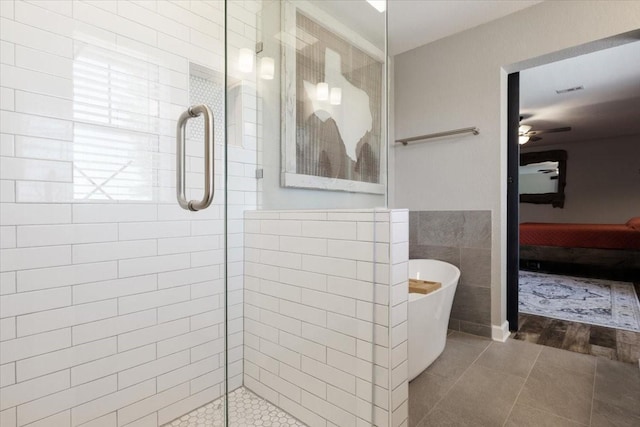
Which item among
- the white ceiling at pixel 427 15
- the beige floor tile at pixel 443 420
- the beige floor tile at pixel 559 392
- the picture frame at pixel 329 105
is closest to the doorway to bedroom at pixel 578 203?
the beige floor tile at pixel 559 392

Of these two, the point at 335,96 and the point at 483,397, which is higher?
the point at 335,96

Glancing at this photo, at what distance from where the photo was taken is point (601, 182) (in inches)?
231

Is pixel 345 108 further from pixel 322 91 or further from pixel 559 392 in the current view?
pixel 559 392

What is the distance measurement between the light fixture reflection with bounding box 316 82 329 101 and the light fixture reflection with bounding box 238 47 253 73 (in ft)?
1.33

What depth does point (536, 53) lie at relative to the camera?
2232 millimetres

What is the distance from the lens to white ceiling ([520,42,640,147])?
2.98m

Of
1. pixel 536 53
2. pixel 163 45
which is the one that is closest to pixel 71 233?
pixel 163 45

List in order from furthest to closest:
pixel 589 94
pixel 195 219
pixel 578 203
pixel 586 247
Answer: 1. pixel 578 203
2. pixel 586 247
3. pixel 589 94
4. pixel 195 219

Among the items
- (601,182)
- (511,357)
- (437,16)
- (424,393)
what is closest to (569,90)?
(437,16)

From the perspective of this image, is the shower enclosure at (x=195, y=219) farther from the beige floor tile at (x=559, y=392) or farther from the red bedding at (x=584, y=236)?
the red bedding at (x=584, y=236)

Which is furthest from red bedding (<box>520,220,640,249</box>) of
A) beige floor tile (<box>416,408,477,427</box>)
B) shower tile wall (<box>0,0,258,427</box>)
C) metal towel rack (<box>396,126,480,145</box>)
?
shower tile wall (<box>0,0,258,427</box>)

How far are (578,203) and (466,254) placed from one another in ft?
17.2

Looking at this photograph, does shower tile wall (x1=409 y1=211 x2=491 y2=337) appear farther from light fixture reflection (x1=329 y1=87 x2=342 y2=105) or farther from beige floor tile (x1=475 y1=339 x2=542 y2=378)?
light fixture reflection (x1=329 y1=87 x2=342 y2=105)

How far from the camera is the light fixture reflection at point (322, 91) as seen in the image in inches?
65.9
